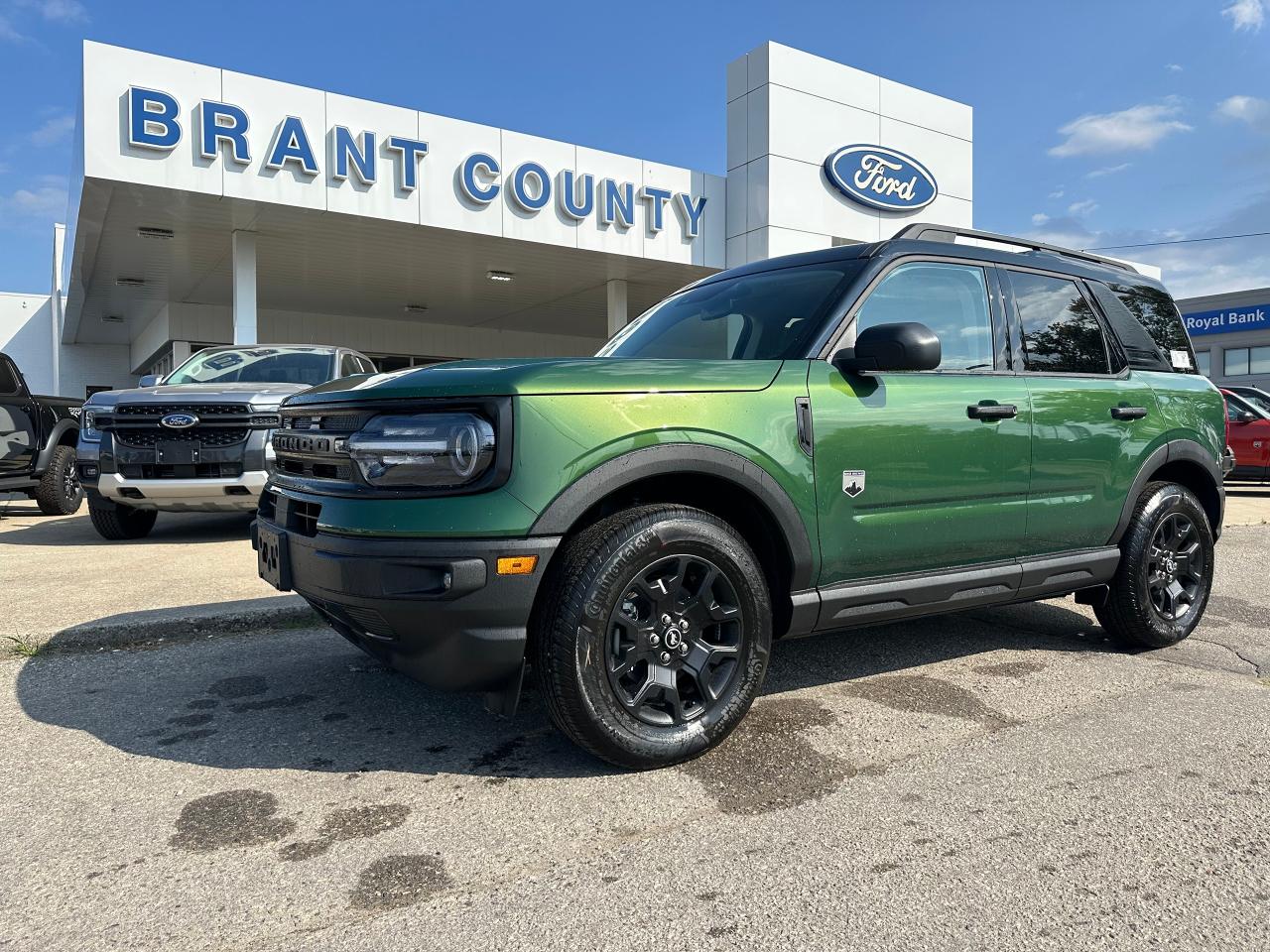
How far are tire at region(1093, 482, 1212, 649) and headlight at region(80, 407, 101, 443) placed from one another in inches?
275

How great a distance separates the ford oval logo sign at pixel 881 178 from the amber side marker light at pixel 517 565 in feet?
50.5

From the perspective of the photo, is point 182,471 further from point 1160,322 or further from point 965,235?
point 1160,322

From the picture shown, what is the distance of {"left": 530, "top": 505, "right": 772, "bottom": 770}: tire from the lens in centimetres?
259

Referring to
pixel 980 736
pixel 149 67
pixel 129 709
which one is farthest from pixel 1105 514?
pixel 149 67

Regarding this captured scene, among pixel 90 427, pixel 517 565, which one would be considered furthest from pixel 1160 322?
pixel 90 427

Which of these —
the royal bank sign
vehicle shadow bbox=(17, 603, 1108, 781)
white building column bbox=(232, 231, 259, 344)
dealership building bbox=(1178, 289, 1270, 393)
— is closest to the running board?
vehicle shadow bbox=(17, 603, 1108, 781)

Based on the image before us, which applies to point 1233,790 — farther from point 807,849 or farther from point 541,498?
point 541,498

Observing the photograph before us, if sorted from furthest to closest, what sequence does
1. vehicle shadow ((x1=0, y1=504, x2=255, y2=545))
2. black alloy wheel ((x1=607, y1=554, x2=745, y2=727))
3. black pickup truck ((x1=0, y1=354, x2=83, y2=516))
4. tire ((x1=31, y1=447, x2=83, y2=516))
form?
tire ((x1=31, y1=447, x2=83, y2=516)) < black pickup truck ((x1=0, y1=354, x2=83, y2=516)) < vehicle shadow ((x1=0, y1=504, x2=255, y2=545)) < black alloy wheel ((x1=607, y1=554, x2=745, y2=727))

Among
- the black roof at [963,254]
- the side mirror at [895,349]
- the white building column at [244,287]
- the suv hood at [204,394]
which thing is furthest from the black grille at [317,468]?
the white building column at [244,287]

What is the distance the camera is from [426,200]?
12.8m

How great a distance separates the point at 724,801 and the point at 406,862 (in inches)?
35.4

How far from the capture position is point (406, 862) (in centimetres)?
222

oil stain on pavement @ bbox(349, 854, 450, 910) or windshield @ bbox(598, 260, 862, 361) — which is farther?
windshield @ bbox(598, 260, 862, 361)

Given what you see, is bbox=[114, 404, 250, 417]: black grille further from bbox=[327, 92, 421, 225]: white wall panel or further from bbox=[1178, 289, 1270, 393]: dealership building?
bbox=[1178, 289, 1270, 393]: dealership building
